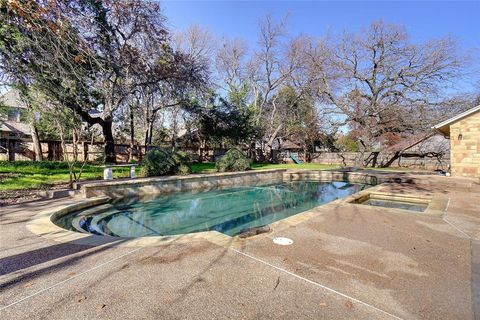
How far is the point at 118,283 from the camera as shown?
2330 mm

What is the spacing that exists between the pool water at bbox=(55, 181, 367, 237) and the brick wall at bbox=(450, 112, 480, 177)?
5380 mm

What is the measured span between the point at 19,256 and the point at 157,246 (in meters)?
1.56

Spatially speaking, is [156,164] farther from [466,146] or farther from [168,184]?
[466,146]

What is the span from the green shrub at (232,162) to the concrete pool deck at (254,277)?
10.1m

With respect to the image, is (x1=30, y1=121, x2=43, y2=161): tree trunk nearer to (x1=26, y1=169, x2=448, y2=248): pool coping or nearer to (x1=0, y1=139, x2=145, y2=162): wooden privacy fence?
(x1=0, y1=139, x2=145, y2=162): wooden privacy fence

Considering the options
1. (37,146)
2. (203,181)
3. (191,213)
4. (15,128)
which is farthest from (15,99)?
(15,128)

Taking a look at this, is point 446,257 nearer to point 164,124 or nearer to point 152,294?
point 152,294

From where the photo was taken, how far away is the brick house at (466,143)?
10.5m

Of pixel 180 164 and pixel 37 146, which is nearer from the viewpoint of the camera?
pixel 180 164

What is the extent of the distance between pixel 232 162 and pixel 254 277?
11.6m

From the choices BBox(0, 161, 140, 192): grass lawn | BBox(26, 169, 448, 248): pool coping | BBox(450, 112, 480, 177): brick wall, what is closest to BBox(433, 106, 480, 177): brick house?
BBox(450, 112, 480, 177): brick wall

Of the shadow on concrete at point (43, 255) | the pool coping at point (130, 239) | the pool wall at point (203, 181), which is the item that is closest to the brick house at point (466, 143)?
the pool wall at point (203, 181)

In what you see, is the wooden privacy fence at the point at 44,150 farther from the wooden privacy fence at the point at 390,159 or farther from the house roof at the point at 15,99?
the wooden privacy fence at the point at 390,159

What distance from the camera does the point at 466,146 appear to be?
10719 mm
